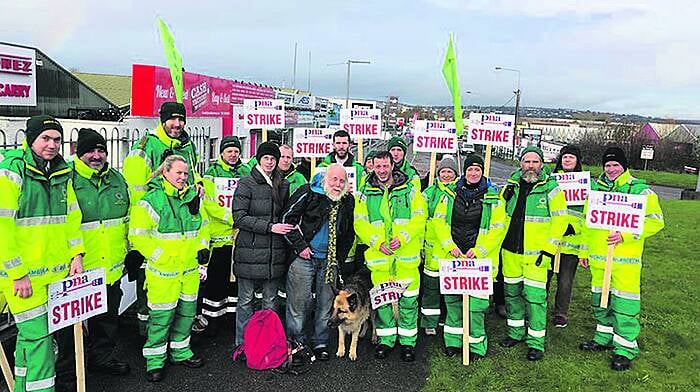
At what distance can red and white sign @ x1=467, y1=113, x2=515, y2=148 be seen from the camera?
7.05 m

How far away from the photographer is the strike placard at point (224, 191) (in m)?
6.24

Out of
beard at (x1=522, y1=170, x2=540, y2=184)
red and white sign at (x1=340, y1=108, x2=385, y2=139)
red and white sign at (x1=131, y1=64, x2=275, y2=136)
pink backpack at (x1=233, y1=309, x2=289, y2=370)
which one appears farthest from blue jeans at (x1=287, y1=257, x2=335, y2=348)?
red and white sign at (x1=131, y1=64, x2=275, y2=136)

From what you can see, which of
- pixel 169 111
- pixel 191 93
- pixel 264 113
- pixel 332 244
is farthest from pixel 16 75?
pixel 332 244

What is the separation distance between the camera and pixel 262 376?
534 centimetres

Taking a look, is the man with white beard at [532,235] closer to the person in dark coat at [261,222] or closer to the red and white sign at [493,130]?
the red and white sign at [493,130]

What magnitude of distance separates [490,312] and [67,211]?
5448 millimetres

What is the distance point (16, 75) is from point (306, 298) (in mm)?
12535

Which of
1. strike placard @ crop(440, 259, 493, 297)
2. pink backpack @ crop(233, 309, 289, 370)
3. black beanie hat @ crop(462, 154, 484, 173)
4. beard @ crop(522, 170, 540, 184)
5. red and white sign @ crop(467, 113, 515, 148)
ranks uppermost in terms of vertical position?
red and white sign @ crop(467, 113, 515, 148)

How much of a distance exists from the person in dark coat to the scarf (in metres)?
0.45

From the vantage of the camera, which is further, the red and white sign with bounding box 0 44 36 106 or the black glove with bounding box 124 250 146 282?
the red and white sign with bounding box 0 44 36 106

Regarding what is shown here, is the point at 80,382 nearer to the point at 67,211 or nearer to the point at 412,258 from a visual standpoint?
the point at 67,211

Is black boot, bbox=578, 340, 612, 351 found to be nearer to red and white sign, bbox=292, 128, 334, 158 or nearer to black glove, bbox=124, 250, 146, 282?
red and white sign, bbox=292, 128, 334, 158

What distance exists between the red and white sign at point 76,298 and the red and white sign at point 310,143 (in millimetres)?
4078

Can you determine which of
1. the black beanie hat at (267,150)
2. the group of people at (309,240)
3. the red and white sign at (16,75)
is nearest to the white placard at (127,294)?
the group of people at (309,240)
